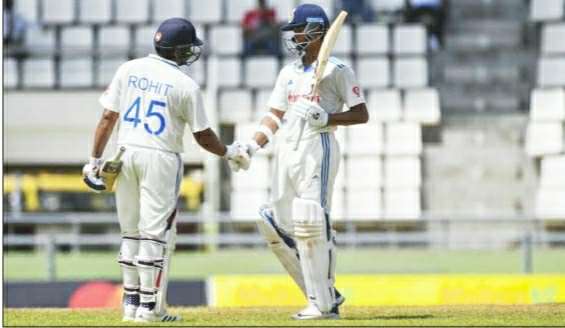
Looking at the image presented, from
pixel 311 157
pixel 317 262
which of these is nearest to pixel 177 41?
pixel 311 157

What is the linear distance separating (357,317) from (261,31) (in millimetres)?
16804

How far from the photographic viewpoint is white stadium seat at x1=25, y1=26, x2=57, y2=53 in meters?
26.6

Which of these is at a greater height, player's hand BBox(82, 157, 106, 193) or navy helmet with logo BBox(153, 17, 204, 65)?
navy helmet with logo BBox(153, 17, 204, 65)

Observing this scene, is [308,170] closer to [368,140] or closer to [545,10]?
[368,140]

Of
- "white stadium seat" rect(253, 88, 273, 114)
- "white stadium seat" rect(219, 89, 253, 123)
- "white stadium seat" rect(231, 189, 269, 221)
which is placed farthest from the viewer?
"white stadium seat" rect(219, 89, 253, 123)

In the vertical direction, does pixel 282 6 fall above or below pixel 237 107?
above

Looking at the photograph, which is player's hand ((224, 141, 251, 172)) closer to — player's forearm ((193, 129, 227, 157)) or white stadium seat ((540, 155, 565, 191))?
player's forearm ((193, 129, 227, 157))

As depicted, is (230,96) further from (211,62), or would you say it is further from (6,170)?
(6,170)

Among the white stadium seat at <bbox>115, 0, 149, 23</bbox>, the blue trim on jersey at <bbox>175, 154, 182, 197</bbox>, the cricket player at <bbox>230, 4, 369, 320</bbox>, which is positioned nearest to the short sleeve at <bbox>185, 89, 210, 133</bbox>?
the blue trim on jersey at <bbox>175, 154, 182, 197</bbox>

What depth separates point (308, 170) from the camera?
933cm

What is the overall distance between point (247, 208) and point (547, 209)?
16.2ft

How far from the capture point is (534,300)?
15.1 m

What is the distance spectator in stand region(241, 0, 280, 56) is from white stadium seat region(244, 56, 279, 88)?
18cm

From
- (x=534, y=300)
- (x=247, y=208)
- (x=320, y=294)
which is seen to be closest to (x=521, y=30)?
(x=247, y=208)
